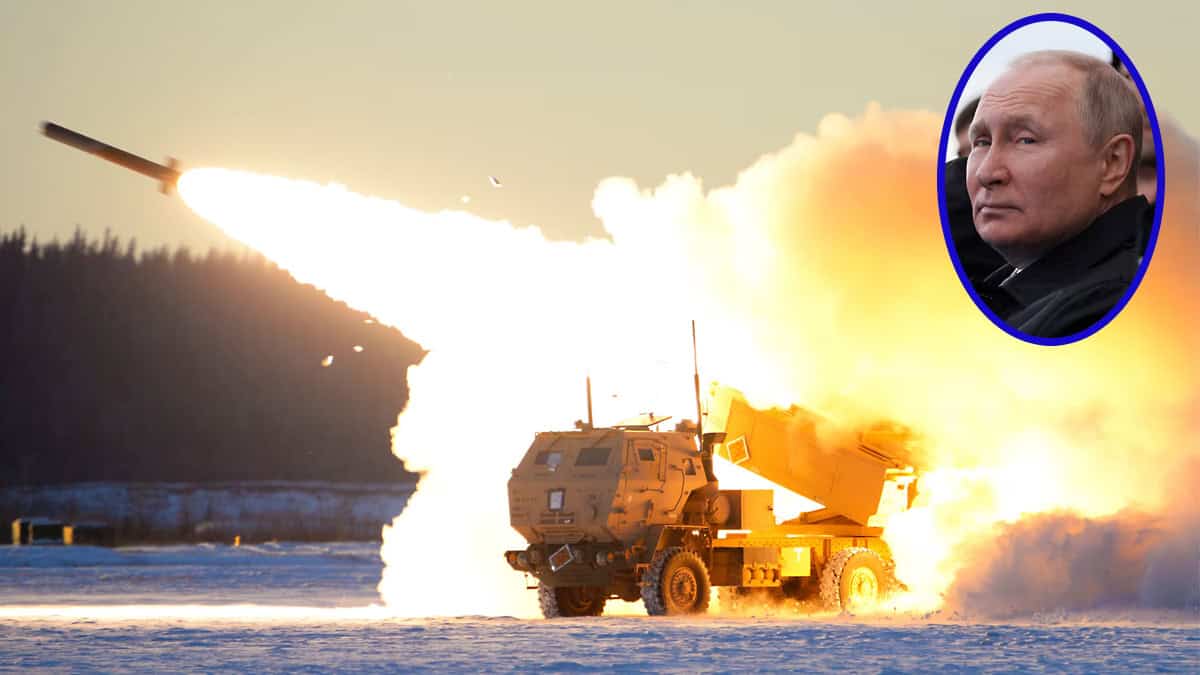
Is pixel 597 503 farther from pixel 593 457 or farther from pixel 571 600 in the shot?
pixel 571 600

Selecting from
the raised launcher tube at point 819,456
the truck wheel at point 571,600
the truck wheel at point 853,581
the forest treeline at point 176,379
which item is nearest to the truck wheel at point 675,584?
the truck wheel at point 571,600

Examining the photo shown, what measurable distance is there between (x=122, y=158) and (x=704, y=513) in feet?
32.2

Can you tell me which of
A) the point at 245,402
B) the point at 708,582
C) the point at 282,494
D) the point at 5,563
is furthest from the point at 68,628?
the point at 245,402

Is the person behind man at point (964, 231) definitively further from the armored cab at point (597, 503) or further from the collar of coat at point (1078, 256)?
the armored cab at point (597, 503)

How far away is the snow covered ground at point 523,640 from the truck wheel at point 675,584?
292 millimetres

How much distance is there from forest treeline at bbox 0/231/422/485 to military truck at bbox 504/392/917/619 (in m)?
69.1

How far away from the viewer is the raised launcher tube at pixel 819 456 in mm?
28469

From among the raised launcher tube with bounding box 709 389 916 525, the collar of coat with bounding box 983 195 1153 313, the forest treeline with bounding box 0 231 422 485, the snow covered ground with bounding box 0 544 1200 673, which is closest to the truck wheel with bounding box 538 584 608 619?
the snow covered ground with bounding box 0 544 1200 673

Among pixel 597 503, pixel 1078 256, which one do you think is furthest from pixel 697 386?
pixel 1078 256

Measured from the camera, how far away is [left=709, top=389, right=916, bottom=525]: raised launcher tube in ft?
93.4

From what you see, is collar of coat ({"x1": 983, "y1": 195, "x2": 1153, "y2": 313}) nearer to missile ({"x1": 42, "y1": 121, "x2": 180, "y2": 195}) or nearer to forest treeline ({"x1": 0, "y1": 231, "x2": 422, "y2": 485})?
missile ({"x1": 42, "y1": 121, "x2": 180, "y2": 195})

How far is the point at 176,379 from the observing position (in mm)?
103625

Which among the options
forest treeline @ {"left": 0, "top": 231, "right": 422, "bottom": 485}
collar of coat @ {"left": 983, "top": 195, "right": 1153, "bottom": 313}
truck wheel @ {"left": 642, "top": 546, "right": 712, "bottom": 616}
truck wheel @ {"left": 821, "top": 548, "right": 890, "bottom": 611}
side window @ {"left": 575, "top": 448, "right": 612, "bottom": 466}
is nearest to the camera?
collar of coat @ {"left": 983, "top": 195, "right": 1153, "bottom": 313}

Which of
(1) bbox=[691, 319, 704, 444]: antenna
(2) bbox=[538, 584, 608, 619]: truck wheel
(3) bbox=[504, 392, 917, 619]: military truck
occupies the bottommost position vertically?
(2) bbox=[538, 584, 608, 619]: truck wheel
